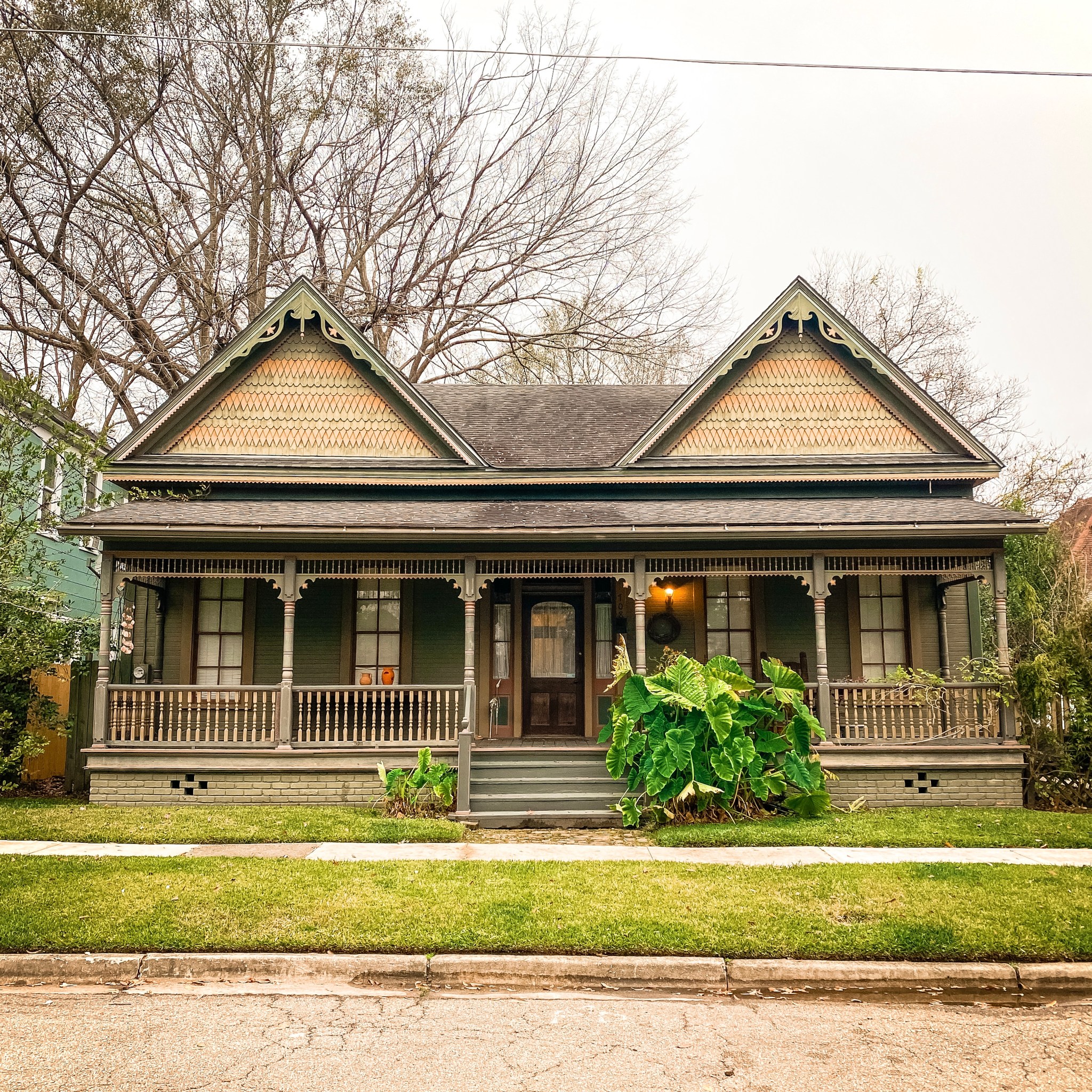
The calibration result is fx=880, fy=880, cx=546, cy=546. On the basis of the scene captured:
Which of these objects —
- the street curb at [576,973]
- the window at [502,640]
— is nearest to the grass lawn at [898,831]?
the street curb at [576,973]

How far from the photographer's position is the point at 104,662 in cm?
1227

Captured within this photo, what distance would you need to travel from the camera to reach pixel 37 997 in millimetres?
5934

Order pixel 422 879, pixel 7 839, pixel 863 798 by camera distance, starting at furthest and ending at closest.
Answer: pixel 863 798
pixel 7 839
pixel 422 879

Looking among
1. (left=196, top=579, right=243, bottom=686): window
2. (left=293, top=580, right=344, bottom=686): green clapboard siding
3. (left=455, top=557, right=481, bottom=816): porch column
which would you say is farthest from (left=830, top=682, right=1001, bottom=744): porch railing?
(left=196, top=579, right=243, bottom=686): window

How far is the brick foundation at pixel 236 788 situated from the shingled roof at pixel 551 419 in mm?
5831

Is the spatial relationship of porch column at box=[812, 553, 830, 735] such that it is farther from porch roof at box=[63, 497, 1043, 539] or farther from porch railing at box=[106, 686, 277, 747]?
porch railing at box=[106, 686, 277, 747]

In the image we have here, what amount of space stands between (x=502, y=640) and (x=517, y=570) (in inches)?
67.1

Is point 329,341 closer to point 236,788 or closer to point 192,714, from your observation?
point 192,714

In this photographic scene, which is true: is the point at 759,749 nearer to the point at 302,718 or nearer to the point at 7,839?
the point at 302,718

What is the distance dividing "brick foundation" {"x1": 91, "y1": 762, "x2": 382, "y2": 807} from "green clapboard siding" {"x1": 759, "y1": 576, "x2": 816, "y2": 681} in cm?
659

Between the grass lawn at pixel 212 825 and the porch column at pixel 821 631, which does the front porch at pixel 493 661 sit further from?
the grass lawn at pixel 212 825

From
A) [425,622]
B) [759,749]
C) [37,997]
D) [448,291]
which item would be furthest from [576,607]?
[448,291]

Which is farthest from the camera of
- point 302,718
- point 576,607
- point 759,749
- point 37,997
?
point 576,607

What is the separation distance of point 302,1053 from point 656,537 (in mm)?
8516
